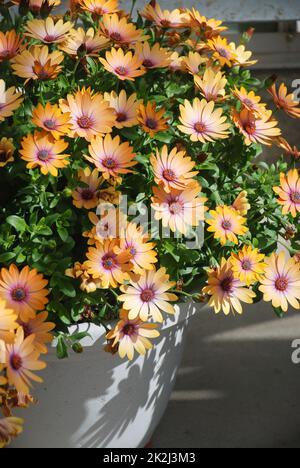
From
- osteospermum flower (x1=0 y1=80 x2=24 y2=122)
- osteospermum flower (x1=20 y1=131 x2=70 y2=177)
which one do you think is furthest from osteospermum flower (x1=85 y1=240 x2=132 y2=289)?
osteospermum flower (x1=0 y1=80 x2=24 y2=122)

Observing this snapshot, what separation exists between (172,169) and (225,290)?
0.56 ft

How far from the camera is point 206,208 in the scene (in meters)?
0.98

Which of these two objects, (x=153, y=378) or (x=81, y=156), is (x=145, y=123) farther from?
(x=153, y=378)

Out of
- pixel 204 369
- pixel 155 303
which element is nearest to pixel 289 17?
pixel 204 369

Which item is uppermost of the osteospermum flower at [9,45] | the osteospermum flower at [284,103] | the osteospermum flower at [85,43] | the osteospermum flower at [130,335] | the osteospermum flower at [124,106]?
the osteospermum flower at [85,43]

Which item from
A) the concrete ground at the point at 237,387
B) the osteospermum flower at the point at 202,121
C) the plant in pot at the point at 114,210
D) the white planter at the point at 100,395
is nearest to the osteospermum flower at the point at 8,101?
the plant in pot at the point at 114,210

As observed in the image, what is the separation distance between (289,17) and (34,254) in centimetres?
133

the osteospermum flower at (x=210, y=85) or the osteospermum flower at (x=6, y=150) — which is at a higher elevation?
the osteospermum flower at (x=210, y=85)

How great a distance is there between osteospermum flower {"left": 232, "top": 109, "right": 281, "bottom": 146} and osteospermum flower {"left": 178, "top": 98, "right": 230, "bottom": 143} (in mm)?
20

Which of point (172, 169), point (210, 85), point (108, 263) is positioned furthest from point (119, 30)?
point (108, 263)

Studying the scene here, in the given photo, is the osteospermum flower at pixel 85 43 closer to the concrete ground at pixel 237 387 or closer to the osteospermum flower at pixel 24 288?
the osteospermum flower at pixel 24 288

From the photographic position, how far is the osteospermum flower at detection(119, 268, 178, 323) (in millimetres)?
947

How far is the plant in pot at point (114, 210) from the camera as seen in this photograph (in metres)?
0.93
